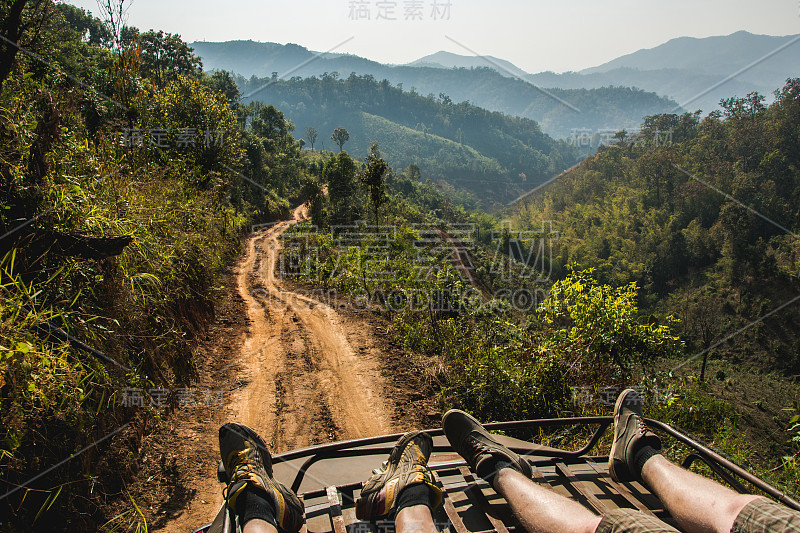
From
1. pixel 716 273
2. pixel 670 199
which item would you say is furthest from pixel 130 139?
pixel 670 199

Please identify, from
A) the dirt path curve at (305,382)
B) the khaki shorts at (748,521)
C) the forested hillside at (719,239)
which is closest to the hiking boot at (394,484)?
the khaki shorts at (748,521)

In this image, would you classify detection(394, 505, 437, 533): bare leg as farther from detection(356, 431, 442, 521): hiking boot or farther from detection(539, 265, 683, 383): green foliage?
A: detection(539, 265, 683, 383): green foliage

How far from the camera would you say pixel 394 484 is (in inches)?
86.0

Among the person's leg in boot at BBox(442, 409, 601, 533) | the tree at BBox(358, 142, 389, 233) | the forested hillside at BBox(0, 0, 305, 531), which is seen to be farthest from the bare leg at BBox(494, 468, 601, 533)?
the tree at BBox(358, 142, 389, 233)

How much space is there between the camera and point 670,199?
200 ft

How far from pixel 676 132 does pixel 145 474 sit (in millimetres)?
82615

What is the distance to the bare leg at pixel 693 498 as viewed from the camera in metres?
1.99

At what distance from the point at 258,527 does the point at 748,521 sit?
2218 mm

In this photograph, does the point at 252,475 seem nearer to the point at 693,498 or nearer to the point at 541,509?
the point at 541,509

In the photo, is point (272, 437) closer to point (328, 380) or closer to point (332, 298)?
point (328, 380)

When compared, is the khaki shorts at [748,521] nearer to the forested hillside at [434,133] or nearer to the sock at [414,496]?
the sock at [414,496]

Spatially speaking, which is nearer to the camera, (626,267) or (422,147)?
(626,267)

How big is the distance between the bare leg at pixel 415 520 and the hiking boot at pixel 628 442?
1.33m

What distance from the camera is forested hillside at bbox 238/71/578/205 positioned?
138m
